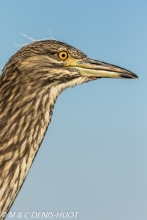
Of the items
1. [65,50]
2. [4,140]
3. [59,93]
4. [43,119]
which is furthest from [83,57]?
[4,140]

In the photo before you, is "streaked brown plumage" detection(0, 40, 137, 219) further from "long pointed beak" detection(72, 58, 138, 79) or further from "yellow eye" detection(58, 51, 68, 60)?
"long pointed beak" detection(72, 58, 138, 79)

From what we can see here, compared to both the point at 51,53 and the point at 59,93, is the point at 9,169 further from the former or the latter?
the point at 51,53

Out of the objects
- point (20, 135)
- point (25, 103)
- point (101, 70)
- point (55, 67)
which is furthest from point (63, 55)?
point (20, 135)

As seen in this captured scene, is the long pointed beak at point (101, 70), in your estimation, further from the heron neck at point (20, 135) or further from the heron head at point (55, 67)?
the heron neck at point (20, 135)

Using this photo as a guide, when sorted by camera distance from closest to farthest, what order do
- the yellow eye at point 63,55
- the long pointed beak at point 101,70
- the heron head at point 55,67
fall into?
the heron head at point 55,67, the yellow eye at point 63,55, the long pointed beak at point 101,70

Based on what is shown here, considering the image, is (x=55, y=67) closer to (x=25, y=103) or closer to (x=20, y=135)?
(x=25, y=103)

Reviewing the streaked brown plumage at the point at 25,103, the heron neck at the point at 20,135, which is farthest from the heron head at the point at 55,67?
the heron neck at the point at 20,135

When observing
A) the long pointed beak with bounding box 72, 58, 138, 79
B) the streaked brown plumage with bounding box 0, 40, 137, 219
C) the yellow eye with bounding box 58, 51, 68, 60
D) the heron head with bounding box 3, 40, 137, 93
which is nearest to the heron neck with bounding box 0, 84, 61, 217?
the streaked brown plumage with bounding box 0, 40, 137, 219
